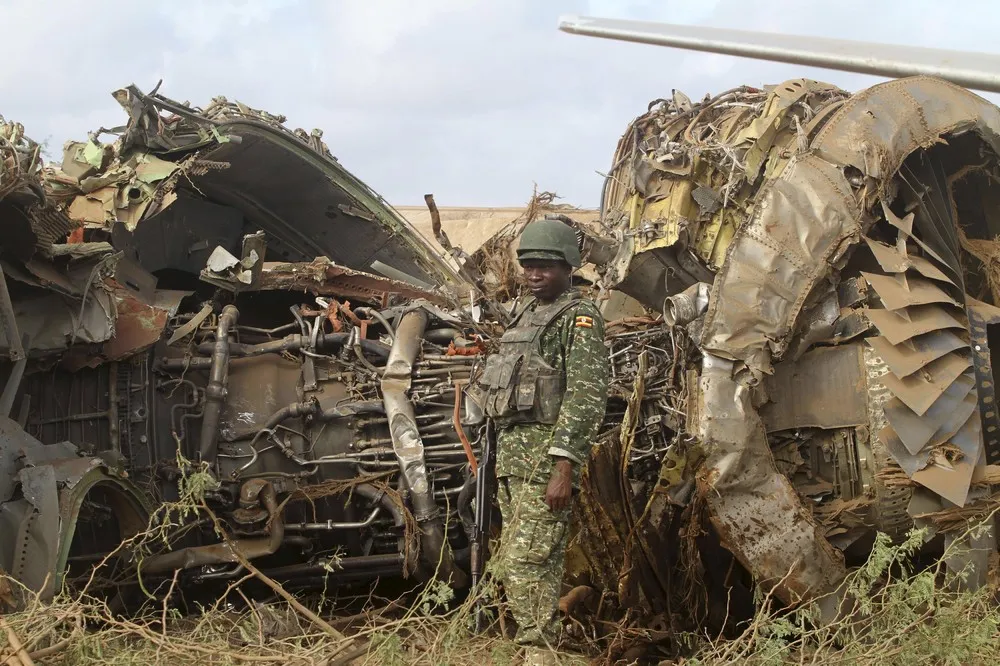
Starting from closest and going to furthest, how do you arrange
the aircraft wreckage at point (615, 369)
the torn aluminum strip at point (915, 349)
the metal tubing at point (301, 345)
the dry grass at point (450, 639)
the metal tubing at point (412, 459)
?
the dry grass at point (450, 639), the torn aluminum strip at point (915, 349), the aircraft wreckage at point (615, 369), the metal tubing at point (412, 459), the metal tubing at point (301, 345)

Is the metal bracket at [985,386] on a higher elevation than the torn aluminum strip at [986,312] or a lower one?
lower

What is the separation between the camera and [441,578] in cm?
620

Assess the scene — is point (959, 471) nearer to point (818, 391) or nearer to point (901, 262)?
point (818, 391)

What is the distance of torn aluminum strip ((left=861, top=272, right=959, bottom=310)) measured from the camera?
16.6 feet

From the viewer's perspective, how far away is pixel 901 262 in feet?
17.0

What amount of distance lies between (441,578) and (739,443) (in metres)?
2.09

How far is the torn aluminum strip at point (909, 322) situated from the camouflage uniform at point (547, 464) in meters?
1.46

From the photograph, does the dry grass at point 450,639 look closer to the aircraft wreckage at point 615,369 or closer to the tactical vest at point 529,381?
the aircraft wreckage at point 615,369

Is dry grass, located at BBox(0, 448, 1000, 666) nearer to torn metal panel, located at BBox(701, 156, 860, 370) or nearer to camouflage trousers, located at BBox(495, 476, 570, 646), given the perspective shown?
camouflage trousers, located at BBox(495, 476, 570, 646)

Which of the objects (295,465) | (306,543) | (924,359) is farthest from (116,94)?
(924,359)

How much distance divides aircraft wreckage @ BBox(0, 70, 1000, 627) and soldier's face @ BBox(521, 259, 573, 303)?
3.16ft

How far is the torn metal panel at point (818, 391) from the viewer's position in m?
5.36

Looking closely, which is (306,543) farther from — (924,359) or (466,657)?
(924,359)

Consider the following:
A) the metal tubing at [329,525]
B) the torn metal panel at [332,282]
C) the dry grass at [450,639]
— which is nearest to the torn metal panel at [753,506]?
the dry grass at [450,639]
